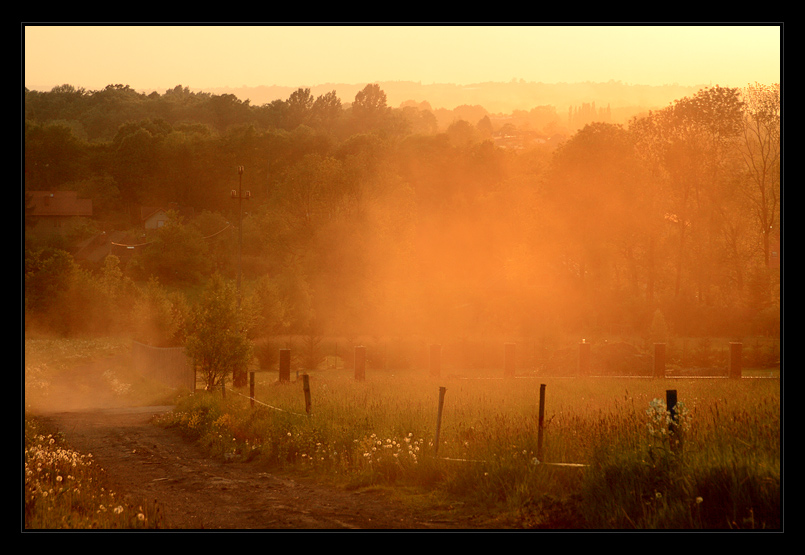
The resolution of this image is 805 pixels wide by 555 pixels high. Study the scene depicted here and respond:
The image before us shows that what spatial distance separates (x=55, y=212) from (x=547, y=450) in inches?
3028

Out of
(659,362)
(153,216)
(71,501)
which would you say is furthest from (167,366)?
(153,216)

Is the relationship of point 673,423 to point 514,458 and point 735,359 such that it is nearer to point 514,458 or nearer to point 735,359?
point 514,458

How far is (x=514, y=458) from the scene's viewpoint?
973cm

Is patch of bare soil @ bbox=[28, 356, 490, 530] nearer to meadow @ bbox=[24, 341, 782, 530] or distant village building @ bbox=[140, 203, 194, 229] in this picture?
meadow @ bbox=[24, 341, 782, 530]

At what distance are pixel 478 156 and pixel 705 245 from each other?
3405 centimetres

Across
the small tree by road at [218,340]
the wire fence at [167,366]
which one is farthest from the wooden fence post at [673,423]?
the wire fence at [167,366]

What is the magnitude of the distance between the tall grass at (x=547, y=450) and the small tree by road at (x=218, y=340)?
4.08 m

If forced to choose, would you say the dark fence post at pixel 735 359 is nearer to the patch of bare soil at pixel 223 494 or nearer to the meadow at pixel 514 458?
the meadow at pixel 514 458

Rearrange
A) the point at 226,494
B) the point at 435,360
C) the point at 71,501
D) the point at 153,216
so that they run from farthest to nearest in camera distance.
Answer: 1. the point at 153,216
2. the point at 435,360
3. the point at 226,494
4. the point at 71,501

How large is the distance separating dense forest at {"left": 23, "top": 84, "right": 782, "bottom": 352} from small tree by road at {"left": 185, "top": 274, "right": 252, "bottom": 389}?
14.1 feet

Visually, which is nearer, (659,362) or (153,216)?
(659,362)

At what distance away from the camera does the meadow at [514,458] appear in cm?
763

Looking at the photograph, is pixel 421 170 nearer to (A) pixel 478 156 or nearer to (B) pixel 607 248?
(A) pixel 478 156
